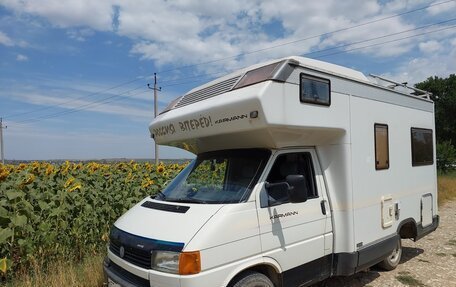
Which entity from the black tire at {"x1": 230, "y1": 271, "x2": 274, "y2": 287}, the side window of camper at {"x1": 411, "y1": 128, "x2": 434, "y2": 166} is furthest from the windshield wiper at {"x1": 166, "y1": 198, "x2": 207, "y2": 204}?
the side window of camper at {"x1": 411, "y1": 128, "x2": 434, "y2": 166}

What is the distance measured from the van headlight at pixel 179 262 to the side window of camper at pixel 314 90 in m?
2.15

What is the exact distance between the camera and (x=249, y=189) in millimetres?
4484

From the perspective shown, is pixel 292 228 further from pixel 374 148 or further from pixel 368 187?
pixel 374 148

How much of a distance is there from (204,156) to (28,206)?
2728 millimetres

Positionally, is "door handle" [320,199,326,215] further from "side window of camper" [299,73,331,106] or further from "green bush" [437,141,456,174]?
"green bush" [437,141,456,174]

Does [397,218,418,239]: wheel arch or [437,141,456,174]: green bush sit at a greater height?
[437,141,456,174]: green bush

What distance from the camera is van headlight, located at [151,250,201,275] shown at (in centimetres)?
377

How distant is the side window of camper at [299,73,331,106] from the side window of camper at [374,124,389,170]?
1394mm

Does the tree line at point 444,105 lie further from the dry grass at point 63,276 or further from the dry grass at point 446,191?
the dry grass at point 63,276

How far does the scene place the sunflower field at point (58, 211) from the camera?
19.1 ft

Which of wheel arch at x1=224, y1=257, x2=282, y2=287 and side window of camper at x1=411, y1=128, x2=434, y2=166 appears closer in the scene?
wheel arch at x1=224, y1=257, x2=282, y2=287

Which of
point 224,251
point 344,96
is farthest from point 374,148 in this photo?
point 224,251

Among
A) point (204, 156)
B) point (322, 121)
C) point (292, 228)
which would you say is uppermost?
point (322, 121)

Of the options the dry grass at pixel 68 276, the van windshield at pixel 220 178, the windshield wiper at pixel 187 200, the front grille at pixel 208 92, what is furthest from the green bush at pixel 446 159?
the windshield wiper at pixel 187 200
